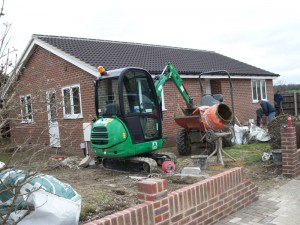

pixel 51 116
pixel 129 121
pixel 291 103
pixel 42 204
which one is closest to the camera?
pixel 42 204

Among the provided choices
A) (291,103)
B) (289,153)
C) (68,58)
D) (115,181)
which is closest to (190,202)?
(115,181)

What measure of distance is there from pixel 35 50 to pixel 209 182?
12635 millimetres

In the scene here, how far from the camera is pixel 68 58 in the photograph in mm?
12914

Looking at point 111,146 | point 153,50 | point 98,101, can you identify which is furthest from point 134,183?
point 153,50

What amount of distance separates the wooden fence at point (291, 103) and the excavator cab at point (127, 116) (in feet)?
57.3

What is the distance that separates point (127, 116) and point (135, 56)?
326 inches

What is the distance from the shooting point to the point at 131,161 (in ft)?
26.6

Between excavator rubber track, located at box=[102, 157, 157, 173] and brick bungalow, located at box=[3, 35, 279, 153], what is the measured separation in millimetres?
1719

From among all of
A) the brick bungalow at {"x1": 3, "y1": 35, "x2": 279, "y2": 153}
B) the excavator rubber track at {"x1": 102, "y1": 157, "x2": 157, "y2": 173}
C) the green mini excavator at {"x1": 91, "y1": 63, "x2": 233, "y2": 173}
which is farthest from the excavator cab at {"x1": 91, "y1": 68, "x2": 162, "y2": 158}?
the brick bungalow at {"x1": 3, "y1": 35, "x2": 279, "y2": 153}

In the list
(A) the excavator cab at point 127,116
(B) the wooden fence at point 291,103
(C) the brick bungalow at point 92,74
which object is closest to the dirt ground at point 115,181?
(A) the excavator cab at point 127,116

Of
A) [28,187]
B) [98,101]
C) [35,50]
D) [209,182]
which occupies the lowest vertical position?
[209,182]

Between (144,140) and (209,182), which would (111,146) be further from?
(209,182)

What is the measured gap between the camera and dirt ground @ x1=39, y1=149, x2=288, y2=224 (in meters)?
4.63

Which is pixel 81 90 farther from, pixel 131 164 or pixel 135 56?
pixel 131 164
